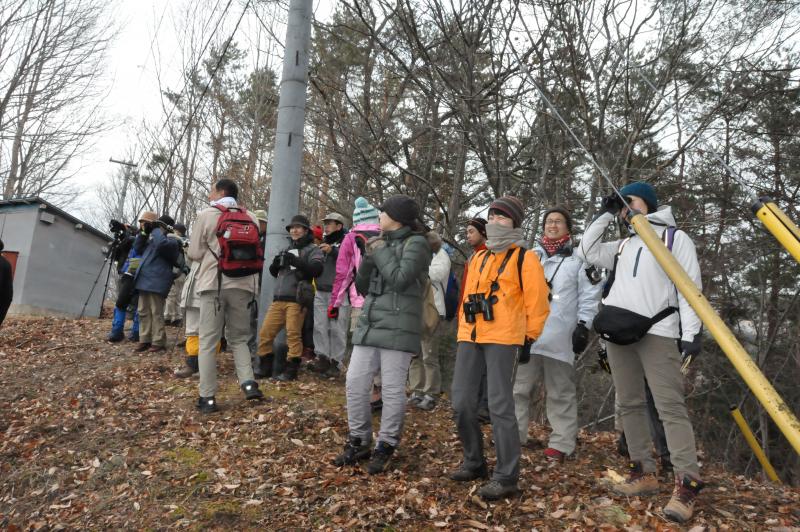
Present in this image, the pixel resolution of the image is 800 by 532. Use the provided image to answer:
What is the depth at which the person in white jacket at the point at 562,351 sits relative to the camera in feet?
16.3

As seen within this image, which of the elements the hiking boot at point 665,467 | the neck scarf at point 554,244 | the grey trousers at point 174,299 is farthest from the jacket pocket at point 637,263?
the grey trousers at point 174,299

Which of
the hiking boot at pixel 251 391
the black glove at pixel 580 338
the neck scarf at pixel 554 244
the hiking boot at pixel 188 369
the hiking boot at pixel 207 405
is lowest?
the hiking boot at pixel 207 405

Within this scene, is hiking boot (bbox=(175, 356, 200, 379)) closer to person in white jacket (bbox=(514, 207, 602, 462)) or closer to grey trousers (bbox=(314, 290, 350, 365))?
grey trousers (bbox=(314, 290, 350, 365))

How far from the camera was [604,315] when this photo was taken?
4035 mm

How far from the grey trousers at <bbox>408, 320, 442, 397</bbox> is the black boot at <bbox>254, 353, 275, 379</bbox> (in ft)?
5.66

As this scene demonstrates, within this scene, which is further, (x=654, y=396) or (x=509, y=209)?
(x=509, y=209)

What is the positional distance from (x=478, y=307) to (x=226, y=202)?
10.4 feet

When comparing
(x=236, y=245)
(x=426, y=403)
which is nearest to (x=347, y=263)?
(x=236, y=245)

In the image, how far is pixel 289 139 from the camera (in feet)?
22.1

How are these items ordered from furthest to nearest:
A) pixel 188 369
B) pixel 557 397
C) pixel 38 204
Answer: pixel 38 204
pixel 188 369
pixel 557 397

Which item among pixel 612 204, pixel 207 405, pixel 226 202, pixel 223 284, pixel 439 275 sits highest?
pixel 226 202

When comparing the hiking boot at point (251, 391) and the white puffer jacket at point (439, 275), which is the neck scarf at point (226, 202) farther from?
the white puffer jacket at point (439, 275)

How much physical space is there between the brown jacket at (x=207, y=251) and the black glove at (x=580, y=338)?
3271 millimetres

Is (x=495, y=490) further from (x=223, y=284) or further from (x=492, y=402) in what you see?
(x=223, y=284)
